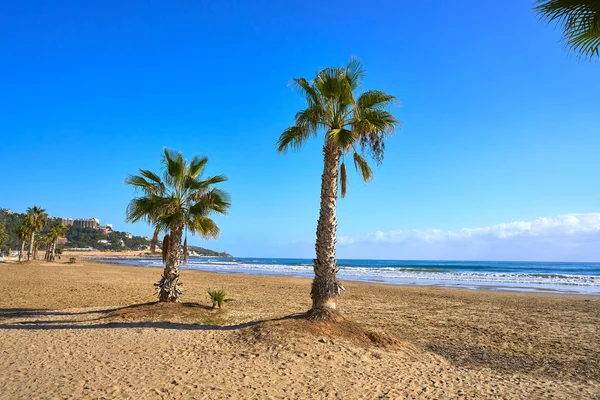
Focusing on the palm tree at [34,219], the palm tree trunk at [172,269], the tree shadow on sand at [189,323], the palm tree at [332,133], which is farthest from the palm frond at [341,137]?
A: the palm tree at [34,219]

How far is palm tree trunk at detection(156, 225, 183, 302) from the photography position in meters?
12.5

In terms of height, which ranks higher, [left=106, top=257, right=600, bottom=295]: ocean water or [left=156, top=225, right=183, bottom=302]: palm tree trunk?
→ [left=156, top=225, right=183, bottom=302]: palm tree trunk

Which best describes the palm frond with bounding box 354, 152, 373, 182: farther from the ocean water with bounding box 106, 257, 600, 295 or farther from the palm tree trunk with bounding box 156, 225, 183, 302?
the ocean water with bounding box 106, 257, 600, 295

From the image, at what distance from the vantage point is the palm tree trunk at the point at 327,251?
952cm

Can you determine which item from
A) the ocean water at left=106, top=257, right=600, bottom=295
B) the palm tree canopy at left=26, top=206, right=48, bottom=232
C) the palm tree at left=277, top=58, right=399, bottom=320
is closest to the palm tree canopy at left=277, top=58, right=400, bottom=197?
the palm tree at left=277, top=58, right=399, bottom=320

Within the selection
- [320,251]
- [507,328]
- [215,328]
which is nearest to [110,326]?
[215,328]

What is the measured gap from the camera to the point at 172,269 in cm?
1266

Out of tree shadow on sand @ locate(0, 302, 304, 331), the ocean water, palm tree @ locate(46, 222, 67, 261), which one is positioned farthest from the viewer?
palm tree @ locate(46, 222, 67, 261)

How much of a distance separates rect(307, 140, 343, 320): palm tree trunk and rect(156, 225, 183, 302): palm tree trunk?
5.10m

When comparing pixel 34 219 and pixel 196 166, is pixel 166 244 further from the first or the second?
pixel 34 219

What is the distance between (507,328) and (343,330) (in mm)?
6388

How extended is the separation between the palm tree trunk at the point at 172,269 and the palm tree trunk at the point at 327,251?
201 inches

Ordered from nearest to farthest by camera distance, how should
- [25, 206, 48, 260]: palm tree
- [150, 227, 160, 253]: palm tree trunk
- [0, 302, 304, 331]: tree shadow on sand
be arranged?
[0, 302, 304, 331]: tree shadow on sand < [150, 227, 160, 253]: palm tree trunk < [25, 206, 48, 260]: palm tree

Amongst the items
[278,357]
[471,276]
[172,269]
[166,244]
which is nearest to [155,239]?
[166,244]
